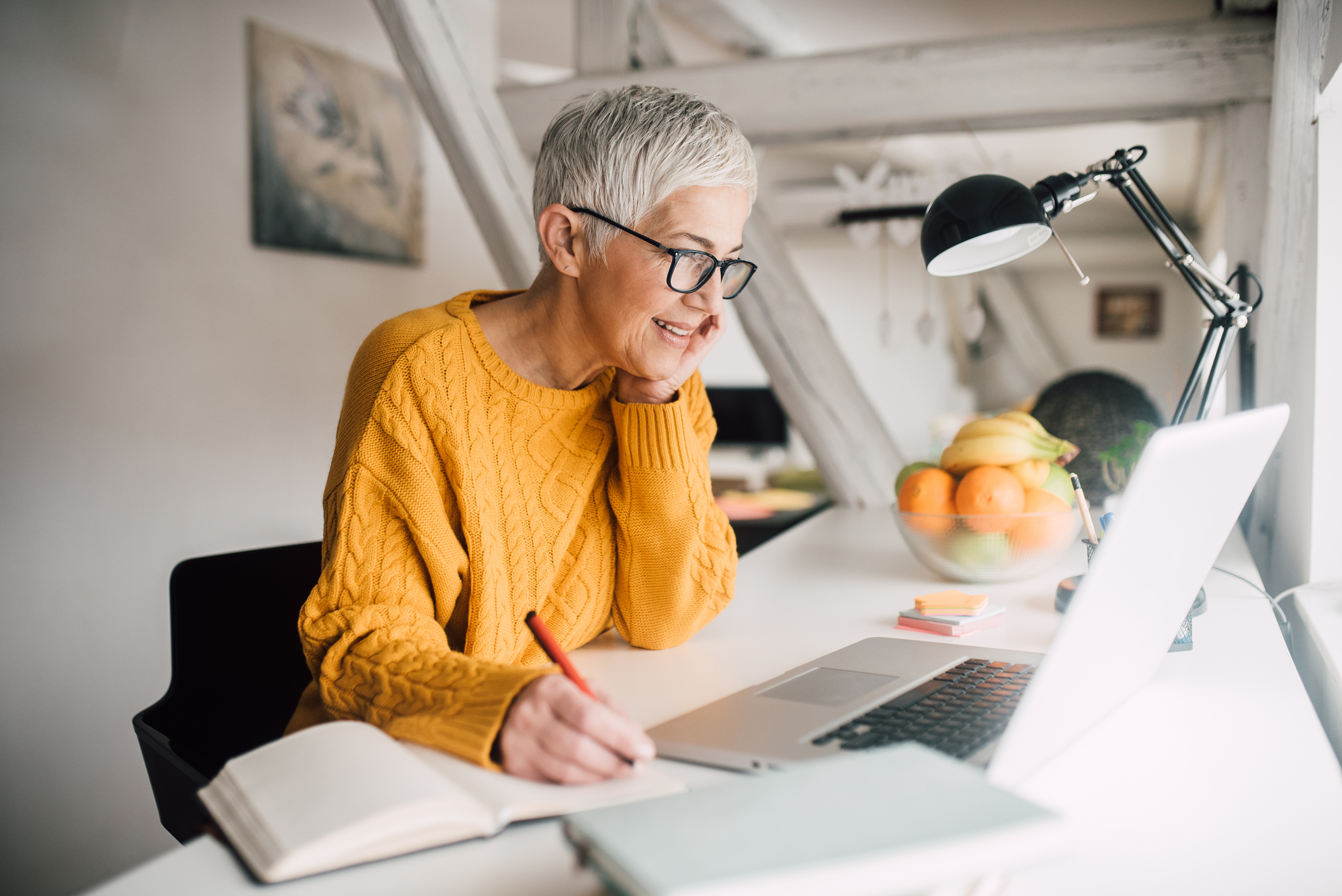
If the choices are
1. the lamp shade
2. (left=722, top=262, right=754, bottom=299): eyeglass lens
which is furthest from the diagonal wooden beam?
(left=722, top=262, right=754, bottom=299): eyeglass lens

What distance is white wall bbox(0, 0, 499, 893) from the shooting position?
5.89 ft

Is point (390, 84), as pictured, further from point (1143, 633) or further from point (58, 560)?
point (1143, 633)

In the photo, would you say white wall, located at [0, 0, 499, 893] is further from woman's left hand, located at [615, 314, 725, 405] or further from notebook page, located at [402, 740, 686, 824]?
notebook page, located at [402, 740, 686, 824]

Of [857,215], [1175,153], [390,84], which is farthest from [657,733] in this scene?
[1175,153]

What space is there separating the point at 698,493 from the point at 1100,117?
123 cm

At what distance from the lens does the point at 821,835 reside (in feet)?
1.45

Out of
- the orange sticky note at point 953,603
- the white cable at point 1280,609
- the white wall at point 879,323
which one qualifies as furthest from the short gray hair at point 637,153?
the white wall at point 879,323

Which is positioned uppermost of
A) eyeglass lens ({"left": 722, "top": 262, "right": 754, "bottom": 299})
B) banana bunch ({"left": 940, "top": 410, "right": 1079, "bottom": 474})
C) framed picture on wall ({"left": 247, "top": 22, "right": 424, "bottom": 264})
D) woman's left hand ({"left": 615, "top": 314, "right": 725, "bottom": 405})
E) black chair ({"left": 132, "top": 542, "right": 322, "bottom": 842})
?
framed picture on wall ({"left": 247, "top": 22, "right": 424, "bottom": 264})

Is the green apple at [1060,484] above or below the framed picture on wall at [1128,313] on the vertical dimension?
below

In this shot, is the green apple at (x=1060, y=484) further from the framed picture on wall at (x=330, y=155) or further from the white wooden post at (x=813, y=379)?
the framed picture on wall at (x=330, y=155)

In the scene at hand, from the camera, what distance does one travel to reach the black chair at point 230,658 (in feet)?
3.81

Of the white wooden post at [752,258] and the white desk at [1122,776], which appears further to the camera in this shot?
the white wooden post at [752,258]

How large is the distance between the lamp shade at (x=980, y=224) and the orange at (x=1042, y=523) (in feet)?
1.11

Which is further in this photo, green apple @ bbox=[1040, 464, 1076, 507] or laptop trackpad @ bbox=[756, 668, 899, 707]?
green apple @ bbox=[1040, 464, 1076, 507]
